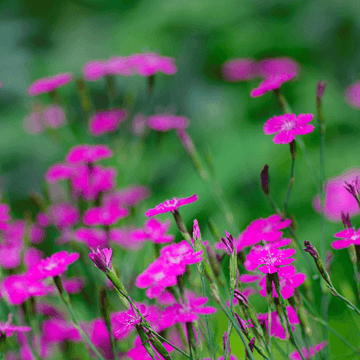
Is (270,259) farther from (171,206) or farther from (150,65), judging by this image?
(150,65)

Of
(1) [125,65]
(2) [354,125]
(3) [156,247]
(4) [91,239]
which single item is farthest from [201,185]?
(3) [156,247]

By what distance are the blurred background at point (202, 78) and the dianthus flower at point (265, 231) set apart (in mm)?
846

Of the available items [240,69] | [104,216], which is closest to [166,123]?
[104,216]

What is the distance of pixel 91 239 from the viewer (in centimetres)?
77

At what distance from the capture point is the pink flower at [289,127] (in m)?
0.51

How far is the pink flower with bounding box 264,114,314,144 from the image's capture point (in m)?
0.51

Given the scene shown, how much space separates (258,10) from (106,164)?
969mm

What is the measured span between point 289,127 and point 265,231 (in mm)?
128

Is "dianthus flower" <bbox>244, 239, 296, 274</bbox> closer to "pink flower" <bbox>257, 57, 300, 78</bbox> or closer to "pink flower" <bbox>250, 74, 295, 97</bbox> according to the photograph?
"pink flower" <bbox>250, 74, 295, 97</bbox>

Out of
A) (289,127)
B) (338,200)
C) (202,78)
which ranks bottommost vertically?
(338,200)

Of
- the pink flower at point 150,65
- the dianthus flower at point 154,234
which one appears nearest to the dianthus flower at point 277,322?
the dianthus flower at point 154,234

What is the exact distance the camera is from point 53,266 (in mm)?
539

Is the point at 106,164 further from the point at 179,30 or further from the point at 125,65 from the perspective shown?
the point at 125,65

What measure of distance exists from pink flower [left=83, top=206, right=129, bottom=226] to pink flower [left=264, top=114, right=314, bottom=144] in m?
0.31
